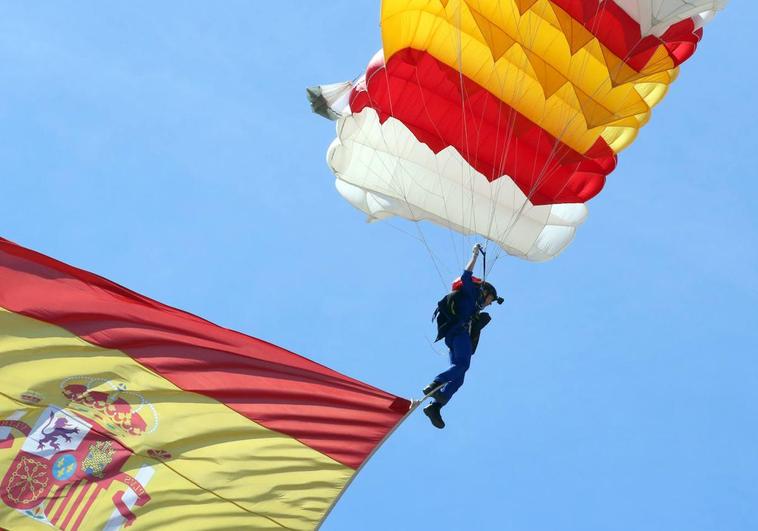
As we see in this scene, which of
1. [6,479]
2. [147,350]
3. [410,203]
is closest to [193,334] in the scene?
[147,350]

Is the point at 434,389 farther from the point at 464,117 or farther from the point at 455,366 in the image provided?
the point at 464,117

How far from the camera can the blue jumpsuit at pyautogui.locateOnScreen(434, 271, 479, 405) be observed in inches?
513

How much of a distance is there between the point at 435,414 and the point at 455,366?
1.65ft

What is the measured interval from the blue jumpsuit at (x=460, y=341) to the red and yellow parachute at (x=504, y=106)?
3.92ft

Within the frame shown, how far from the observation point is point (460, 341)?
13.3 metres

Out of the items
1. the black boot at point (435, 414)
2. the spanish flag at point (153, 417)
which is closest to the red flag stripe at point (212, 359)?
the spanish flag at point (153, 417)

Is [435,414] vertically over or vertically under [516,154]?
under

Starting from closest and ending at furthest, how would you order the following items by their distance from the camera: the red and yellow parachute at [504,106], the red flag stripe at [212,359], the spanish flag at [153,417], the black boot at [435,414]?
the spanish flag at [153,417], the red flag stripe at [212,359], the black boot at [435,414], the red and yellow parachute at [504,106]

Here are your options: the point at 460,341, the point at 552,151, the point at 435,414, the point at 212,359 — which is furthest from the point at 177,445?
the point at 552,151

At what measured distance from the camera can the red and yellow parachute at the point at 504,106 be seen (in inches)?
539

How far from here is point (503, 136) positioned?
1524 cm

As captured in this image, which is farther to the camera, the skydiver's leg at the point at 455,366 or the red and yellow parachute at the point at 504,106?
the red and yellow parachute at the point at 504,106

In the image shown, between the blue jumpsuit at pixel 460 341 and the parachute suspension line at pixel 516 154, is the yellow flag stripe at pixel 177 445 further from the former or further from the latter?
the parachute suspension line at pixel 516 154

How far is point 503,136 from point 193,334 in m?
4.80
